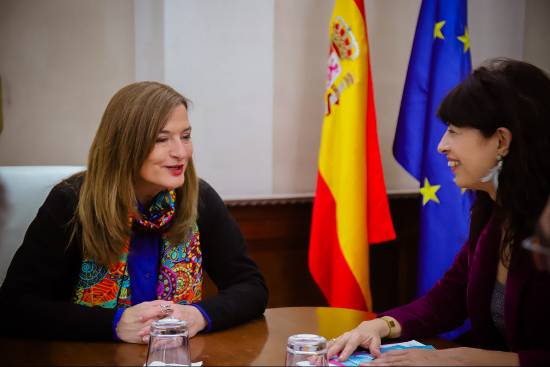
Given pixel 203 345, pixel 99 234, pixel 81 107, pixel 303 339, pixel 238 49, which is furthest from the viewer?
pixel 238 49

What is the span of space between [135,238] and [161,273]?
0.13 metres

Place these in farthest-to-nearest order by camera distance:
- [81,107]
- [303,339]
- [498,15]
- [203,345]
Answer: [498,15]
[81,107]
[203,345]
[303,339]

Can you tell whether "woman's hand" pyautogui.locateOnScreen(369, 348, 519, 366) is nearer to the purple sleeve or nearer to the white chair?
the purple sleeve

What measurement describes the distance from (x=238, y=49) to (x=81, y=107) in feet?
2.36

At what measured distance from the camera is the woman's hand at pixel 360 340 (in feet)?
4.52

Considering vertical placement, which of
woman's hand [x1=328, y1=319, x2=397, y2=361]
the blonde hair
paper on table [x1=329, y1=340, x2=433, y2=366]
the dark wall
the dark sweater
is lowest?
the dark wall

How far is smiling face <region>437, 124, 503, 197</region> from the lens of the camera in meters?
1.54

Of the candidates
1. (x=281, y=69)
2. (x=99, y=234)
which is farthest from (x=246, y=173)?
(x=99, y=234)

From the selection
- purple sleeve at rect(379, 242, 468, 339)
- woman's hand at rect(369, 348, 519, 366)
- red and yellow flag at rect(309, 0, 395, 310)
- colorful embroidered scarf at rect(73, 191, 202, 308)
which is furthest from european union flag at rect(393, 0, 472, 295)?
woman's hand at rect(369, 348, 519, 366)

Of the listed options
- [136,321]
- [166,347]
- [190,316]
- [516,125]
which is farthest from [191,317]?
[516,125]

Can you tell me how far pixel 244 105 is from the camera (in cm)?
281

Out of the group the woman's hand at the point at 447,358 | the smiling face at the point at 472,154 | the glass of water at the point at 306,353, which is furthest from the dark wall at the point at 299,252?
the glass of water at the point at 306,353

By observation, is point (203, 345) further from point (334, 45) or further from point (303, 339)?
point (334, 45)

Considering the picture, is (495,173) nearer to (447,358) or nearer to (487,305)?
(487,305)
